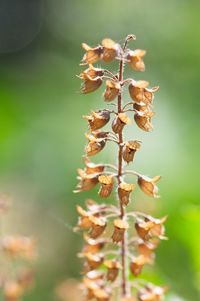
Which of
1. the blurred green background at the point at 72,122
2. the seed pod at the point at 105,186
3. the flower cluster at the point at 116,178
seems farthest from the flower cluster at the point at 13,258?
the blurred green background at the point at 72,122

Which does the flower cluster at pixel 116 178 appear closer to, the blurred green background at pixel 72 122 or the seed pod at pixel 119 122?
the seed pod at pixel 119 122

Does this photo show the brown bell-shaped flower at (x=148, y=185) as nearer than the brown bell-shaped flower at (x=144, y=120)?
No

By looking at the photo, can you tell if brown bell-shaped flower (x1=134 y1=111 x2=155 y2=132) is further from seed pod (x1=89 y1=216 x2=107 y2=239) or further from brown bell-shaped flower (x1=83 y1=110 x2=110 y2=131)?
seed pod (x1=89 y1=216 x2=107 y2=239)

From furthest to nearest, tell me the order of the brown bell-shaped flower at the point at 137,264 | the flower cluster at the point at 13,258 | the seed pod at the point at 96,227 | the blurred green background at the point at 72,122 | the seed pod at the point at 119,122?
the blurred green background at the point at 72,122, the flower cluster at the point at 13,258, the brown bell-shaped flower at the point at 137,264, the seed pod at the point at 96,227, the seed pod at the point at 119,122

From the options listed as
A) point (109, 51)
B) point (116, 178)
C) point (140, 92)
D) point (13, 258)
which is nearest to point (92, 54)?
point (109, 51)

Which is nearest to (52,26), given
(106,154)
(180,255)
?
(106,154)

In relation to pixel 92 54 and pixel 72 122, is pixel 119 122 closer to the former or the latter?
pixel 92 54
